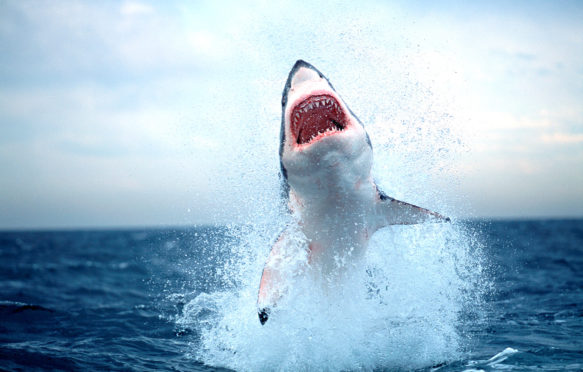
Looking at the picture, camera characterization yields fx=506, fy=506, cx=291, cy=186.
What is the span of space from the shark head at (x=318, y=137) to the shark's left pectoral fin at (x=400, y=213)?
2.73ft

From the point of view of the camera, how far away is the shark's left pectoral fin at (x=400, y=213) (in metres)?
7.49

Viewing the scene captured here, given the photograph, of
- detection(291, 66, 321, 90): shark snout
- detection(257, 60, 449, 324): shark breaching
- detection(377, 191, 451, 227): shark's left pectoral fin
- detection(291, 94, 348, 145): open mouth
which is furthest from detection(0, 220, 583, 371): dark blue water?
detection(291, 66, 321, 90): shark snout

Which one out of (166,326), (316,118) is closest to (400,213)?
(316,118)

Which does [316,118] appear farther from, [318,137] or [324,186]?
[324,186]

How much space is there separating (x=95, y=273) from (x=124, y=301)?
453 inches

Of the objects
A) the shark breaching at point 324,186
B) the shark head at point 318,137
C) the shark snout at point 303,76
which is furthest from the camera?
the shark snout at point 303,76

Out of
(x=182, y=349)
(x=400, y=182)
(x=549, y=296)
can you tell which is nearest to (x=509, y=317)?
(x=549, y=296)

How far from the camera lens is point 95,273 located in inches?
1049

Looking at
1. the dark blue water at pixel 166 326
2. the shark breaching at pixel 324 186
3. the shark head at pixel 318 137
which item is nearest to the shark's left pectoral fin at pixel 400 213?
the shark breaching at pixel 324 186

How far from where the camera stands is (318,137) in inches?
248

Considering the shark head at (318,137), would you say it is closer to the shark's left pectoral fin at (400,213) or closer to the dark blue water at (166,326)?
the shark's left pectoral fin at (400,213)

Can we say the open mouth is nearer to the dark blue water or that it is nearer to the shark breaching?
the shark breaching

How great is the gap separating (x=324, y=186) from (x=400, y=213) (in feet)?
5.10

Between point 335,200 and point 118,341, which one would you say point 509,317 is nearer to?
point 335,200
